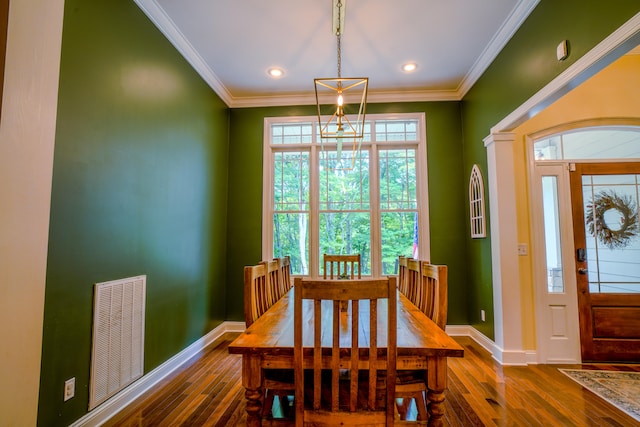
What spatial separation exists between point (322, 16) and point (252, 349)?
2704 mm

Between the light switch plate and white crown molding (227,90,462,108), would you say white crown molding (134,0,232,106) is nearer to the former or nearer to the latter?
white crown molding (227,90,462,108)

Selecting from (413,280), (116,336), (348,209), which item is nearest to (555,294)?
(413,280)

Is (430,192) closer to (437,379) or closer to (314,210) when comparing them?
(314,210)

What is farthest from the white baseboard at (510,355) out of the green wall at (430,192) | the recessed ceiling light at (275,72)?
the recessed ceiling light at (275,72)

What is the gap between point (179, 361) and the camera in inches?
117

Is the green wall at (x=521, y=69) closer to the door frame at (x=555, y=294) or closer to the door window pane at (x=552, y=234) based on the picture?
the door frame at (x=555, y=294)

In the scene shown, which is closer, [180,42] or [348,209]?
[180,42]

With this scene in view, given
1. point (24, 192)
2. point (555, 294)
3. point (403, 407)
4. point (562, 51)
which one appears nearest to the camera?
point (24, 192)

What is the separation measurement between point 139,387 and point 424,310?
2.25 metres

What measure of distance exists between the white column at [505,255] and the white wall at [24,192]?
11.3ft

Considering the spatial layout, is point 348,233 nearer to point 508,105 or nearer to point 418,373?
point 508,105

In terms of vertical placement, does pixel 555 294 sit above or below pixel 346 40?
below

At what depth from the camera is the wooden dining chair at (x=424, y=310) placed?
1.58 meters

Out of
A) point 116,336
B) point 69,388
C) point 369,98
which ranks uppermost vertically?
point 369,98
